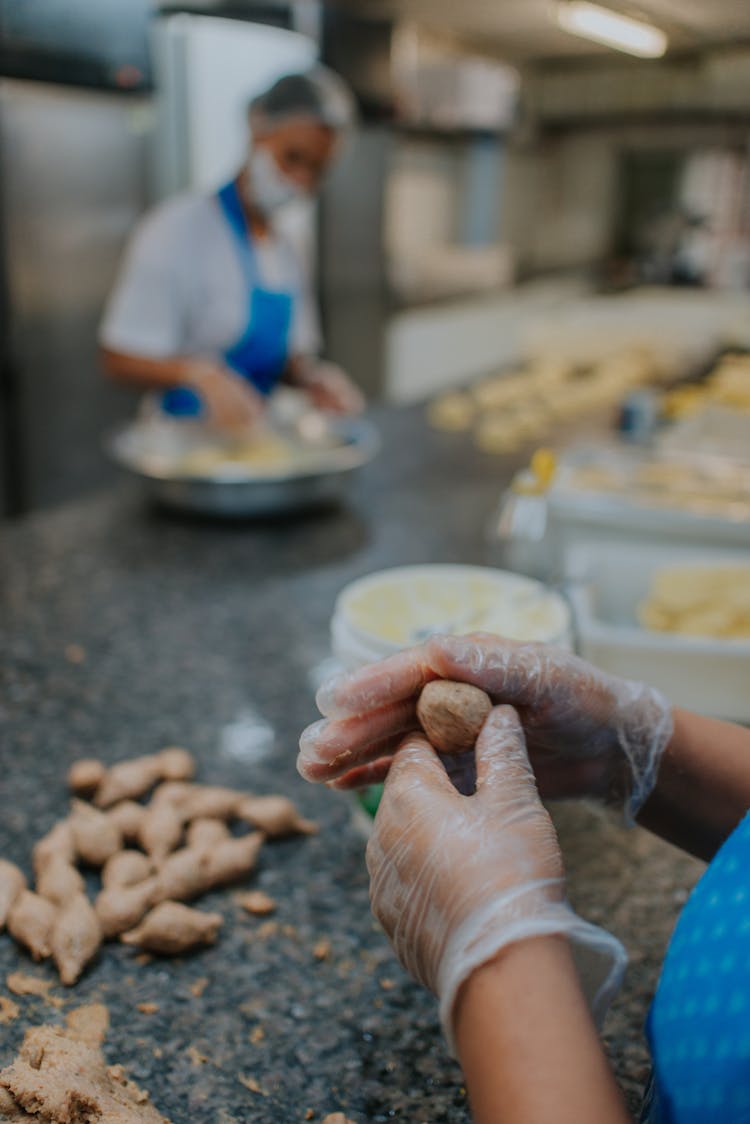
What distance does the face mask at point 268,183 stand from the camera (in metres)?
2.56

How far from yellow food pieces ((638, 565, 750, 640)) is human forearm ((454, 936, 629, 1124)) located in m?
0.81

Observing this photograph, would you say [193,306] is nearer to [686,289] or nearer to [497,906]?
[497,906]

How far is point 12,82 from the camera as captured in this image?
3275 mm

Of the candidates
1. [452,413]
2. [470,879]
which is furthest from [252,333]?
[470,879]

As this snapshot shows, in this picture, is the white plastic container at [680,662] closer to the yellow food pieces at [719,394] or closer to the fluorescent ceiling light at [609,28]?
the fluorescent ceiling light at [609,28]

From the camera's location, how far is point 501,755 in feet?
2.28

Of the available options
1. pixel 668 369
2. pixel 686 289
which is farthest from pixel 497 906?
pixel 686 289

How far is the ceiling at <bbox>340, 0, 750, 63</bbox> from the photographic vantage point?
1.59 metres

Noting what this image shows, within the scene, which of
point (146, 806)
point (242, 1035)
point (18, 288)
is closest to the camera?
point (242, 1035)

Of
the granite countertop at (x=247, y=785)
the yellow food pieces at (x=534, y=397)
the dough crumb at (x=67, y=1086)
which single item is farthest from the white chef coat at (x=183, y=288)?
the dough crumb at (x=67, y=1086)

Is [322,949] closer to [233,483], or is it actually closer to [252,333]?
[233,483]

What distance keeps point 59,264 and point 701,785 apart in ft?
11.5

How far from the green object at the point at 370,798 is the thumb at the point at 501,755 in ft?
0.69

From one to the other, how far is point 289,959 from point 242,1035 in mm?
99
